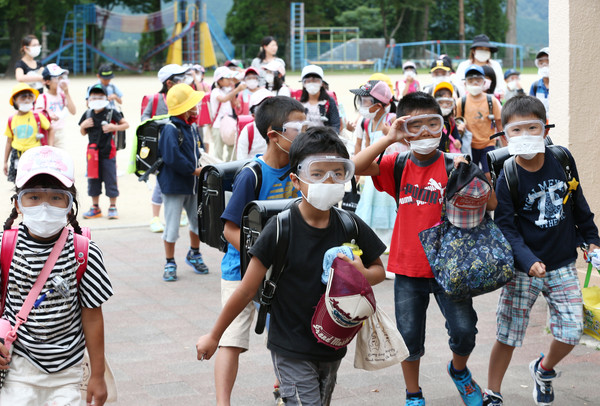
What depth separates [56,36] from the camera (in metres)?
55.7

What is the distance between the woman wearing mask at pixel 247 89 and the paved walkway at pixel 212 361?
16.0ft

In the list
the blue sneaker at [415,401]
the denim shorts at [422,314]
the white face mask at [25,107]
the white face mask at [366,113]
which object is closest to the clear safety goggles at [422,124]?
the denim shorts at [422,314]

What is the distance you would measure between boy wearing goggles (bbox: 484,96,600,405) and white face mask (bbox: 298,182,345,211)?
1.41 metres

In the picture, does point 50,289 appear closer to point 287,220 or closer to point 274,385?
point 287,220

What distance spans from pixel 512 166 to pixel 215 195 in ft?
5.51

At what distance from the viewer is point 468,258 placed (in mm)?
4418

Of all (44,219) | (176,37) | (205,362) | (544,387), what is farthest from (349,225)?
(176,37)

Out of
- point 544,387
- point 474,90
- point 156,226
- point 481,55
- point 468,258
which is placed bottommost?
point 544,387

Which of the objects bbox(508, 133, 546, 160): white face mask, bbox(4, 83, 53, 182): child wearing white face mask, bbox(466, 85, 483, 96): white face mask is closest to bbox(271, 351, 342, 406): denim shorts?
bbox(508, 133, 546, 160): white face mask

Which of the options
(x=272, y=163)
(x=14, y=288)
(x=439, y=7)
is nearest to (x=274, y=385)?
(x=272, y=163)

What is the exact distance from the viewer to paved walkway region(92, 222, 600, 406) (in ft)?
17.3

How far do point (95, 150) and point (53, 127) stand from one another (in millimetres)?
734

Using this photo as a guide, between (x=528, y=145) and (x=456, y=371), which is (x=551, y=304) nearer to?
(x=456, y=371)

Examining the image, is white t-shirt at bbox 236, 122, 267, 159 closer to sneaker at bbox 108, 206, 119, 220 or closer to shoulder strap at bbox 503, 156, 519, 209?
shoulder strap at bbox 503, 156, 519, 209
